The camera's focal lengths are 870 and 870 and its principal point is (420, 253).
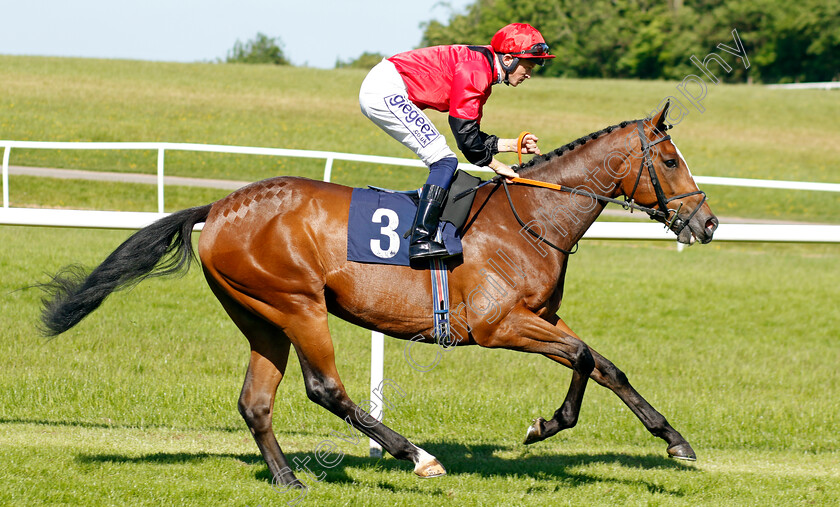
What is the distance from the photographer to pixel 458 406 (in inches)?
236

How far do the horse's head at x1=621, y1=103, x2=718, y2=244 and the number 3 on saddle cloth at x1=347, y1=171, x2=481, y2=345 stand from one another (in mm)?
914

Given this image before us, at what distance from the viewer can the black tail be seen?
437 cm

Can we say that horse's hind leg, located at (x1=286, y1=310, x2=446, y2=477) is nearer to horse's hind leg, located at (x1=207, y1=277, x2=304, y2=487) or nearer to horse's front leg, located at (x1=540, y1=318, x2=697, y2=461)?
horse's hind leg, located at (x1=207, y1=277, x2=304, y2=487)

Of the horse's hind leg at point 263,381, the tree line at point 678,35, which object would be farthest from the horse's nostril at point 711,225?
the tree line at point 678,35

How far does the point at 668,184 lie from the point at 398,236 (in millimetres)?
1369

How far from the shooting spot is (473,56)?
4180 millimetres

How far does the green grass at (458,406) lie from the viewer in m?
4.19

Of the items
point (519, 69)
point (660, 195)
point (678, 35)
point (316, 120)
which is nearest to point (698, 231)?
point (660, 195)

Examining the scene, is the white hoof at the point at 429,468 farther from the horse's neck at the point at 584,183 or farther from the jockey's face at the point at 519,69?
the jockey's face at the point at 519,69

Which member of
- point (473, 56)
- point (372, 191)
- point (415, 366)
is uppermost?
point (473, 56)

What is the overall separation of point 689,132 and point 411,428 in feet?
81.8

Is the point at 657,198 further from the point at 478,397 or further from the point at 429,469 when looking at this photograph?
the point at 478,397

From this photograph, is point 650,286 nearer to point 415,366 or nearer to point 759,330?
point 759,330

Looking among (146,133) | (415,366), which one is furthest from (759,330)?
(146,133)
